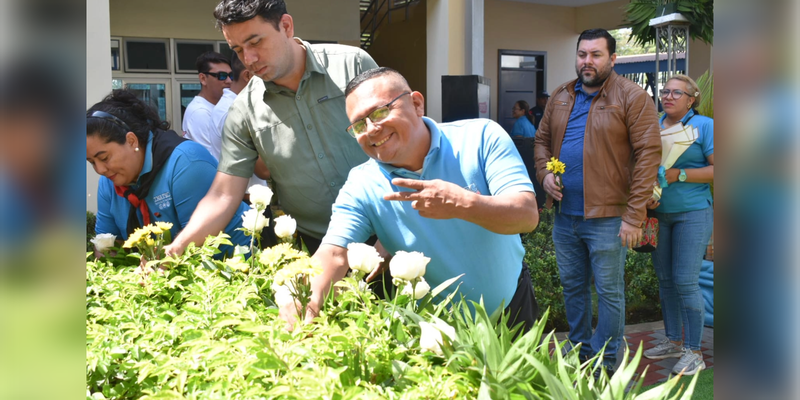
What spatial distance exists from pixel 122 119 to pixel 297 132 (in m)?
0.76

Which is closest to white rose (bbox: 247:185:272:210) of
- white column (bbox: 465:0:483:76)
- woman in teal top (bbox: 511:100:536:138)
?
white column (bbox: 465:0:483:76)

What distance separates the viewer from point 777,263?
0.50m

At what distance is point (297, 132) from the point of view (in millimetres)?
3045

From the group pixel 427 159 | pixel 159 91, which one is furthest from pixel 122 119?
pixel 159 91

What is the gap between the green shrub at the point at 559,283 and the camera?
19.2ft

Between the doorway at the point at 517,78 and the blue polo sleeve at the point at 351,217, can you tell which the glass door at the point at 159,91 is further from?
the blue polo sleeve at the point at 351,217

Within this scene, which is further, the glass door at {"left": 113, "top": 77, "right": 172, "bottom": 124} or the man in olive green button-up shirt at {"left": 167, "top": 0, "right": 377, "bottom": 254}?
the glass door at {"left": 113, "top": 77, "right": 172, "bottom": 124}

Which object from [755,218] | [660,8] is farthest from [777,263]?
[660,8]

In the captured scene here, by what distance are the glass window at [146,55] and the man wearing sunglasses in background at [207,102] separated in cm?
606

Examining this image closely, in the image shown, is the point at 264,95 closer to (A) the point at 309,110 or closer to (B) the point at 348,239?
(A) the point at 309,110

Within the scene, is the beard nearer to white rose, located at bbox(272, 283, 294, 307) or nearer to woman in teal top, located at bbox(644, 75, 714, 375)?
woman in teal top, located at bbox(644, 75, 714, 375)

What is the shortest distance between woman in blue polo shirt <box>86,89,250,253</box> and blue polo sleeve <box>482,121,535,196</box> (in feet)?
3.87

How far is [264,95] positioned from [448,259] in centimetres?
120

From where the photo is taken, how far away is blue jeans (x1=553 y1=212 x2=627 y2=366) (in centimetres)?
416
